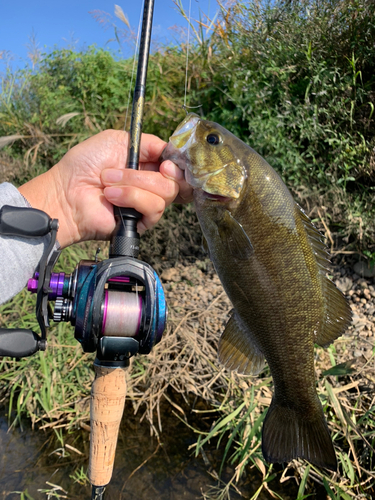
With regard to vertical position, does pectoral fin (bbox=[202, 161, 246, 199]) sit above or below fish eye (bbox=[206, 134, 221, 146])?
below

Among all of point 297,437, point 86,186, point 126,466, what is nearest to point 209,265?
point 126,466

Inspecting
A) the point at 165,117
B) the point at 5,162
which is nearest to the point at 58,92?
the point at 5,162

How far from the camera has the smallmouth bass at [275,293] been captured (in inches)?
63.4

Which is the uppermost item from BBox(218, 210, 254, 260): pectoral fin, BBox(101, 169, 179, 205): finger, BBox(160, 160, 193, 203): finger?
BBox(160, 160, 193, 203): finger

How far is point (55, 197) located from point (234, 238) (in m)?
1.12

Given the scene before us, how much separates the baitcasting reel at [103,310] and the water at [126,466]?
74.6 inches

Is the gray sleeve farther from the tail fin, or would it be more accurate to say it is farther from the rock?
the rock

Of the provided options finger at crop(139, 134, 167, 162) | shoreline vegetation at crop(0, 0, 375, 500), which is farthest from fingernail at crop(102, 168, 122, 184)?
shoreline vegetation at crop(0, 0, 375, 500)

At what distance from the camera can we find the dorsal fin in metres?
1.66

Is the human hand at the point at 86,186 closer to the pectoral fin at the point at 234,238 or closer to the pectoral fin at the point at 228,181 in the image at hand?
the pectoral fin at the point at 228,181

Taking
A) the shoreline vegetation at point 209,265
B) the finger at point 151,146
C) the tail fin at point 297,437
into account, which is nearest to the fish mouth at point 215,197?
the finger at point 151,146

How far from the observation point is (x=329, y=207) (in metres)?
4.21

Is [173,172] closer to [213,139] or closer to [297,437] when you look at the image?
[213,139]

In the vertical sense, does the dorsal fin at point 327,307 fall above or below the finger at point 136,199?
below
